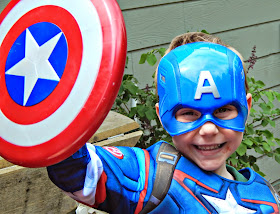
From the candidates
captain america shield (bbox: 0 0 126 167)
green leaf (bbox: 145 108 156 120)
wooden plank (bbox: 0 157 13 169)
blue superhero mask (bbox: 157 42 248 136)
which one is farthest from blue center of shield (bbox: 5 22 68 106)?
green leaf (bbox: 145 108 156 120)

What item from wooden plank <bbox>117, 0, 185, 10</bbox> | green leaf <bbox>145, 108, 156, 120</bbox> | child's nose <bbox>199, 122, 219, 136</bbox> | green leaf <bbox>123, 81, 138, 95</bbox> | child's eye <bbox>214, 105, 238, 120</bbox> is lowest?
child's nose <bbox>199, 122, 219, 136</bbox>

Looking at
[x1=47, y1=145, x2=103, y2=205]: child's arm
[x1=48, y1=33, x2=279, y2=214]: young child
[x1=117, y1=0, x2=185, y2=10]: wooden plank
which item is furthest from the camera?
[x1=117, y1=0, x2=185, y2=10]: wooden plank

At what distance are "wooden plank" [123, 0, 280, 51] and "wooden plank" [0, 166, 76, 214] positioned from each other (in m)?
1.54

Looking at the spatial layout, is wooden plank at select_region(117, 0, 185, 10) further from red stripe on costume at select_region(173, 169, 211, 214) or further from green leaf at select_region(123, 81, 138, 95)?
red stripe on costume at select_region(173, 169, 211, 214)

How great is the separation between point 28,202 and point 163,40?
195 centimetres

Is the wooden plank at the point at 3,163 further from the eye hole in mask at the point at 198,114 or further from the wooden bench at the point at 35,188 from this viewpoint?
the eye hole in mask at the point at 198,114

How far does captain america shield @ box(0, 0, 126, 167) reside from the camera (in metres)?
1.25

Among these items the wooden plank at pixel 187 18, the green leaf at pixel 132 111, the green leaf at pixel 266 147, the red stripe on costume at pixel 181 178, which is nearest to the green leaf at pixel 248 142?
the green leaf at pixel 266 147

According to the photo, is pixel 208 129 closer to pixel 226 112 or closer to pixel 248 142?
pixel 226 112

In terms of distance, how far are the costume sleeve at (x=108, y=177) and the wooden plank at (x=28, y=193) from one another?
827 millimetres

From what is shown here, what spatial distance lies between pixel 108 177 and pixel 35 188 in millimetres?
947

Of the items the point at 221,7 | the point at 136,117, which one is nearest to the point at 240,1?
the point at 221,7

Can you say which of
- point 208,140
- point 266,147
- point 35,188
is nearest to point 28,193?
point 35,188

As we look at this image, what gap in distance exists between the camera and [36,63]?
1355 mm
